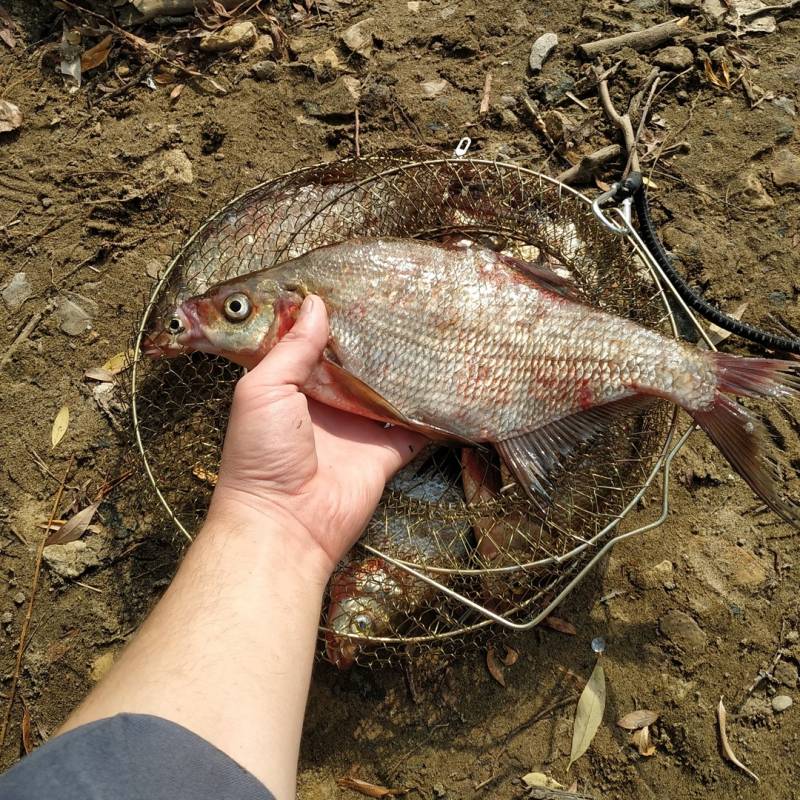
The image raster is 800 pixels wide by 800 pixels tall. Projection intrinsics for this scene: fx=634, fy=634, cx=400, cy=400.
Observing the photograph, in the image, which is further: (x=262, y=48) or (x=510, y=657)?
(x=262, y=48)

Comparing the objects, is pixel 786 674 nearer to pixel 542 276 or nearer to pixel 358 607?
pixel 358 607

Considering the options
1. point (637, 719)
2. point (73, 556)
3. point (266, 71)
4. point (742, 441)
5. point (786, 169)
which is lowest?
point (637, 719)

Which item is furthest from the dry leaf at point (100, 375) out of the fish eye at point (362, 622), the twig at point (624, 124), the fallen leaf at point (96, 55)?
the twig at point (624, 124)

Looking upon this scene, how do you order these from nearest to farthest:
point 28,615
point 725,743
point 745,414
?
point 745,414 < point 725,743 < point 28,615

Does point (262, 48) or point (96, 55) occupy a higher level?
point (96, 55)

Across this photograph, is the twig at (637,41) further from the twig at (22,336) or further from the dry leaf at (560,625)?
the twig at (22,336)

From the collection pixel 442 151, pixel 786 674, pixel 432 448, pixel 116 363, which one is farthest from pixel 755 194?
pixel 116 363
